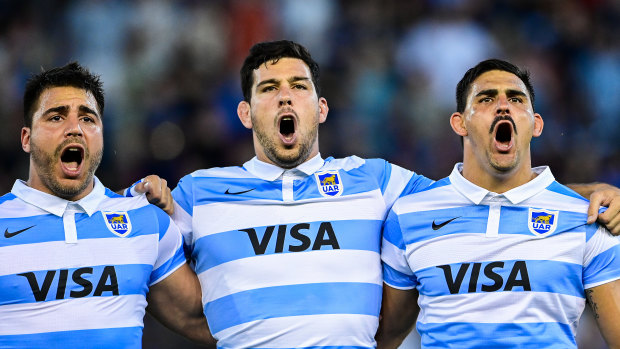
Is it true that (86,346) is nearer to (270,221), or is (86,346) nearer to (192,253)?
(192,253)

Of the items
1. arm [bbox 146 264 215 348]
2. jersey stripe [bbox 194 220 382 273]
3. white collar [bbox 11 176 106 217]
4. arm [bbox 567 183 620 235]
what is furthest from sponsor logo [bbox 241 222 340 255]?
arm [bbox 567 183 620 235]

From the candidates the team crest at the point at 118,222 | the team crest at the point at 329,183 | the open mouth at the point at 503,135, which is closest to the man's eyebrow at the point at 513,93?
the open mouth at the point at 503,135

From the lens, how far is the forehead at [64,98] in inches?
173

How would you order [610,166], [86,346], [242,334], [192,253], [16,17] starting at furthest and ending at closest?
[16,17] → [610,166] → [192,253] → [242,334] → [86,346]

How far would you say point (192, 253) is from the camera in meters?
4.57

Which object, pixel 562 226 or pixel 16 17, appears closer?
pixel 562 226

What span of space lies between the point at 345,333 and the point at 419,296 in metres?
0.43

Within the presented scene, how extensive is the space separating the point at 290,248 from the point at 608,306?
1.51 meters

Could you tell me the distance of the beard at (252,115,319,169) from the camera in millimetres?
4578

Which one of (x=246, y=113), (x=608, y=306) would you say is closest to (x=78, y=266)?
(x=246, y=113)

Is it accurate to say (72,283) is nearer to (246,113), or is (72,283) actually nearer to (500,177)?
(246,113)

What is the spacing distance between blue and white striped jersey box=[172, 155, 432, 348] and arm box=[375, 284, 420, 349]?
0.33ft

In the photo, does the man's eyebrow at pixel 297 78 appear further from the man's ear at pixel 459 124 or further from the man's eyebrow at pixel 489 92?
the man's eyebrow at pixel 489 92

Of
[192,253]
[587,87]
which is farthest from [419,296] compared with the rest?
[587,87]
